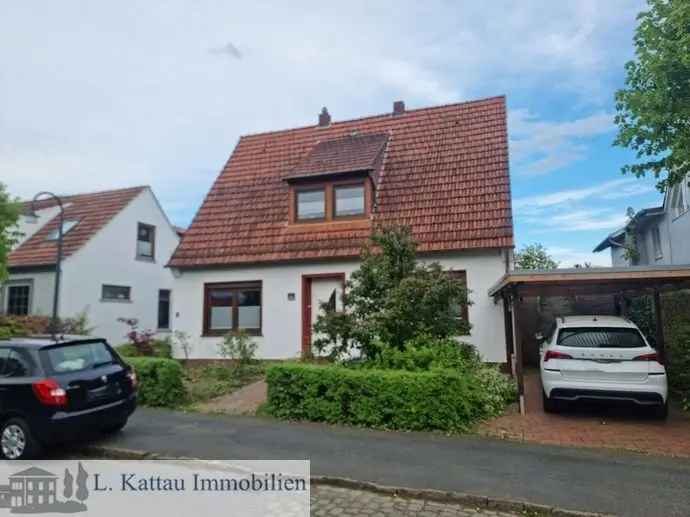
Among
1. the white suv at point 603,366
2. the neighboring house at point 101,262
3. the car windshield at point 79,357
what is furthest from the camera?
the neighboring house at point 101,262

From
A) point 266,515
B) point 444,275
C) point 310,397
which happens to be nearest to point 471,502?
point 266,515

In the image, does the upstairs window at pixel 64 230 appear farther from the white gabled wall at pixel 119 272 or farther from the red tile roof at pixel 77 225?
the white gabled wall at pixel 119 272

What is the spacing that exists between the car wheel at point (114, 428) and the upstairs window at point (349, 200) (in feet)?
26.9

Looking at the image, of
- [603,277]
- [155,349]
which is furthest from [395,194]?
[155,349]

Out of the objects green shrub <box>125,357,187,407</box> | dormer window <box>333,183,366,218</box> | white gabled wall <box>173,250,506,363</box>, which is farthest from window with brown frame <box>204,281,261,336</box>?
green shrub <box>125,357,187,407</box>

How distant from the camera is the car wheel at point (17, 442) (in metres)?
5.96

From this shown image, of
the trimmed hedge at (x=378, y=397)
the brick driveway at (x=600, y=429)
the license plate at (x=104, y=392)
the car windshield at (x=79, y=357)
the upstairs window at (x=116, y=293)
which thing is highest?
the upstairs window at (x=116, y=293)

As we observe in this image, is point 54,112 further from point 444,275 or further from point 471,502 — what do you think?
point 471,502

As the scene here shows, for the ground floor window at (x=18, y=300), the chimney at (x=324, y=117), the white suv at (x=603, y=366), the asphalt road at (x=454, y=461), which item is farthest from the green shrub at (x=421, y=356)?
the ground floor window at (x=18, y=300)

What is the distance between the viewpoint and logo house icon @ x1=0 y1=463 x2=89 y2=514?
4.84 meters

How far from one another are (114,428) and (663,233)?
755 inches

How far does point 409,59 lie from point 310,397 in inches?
341

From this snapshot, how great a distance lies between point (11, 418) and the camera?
6.09 metres

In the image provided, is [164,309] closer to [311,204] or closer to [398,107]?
[311,204]
